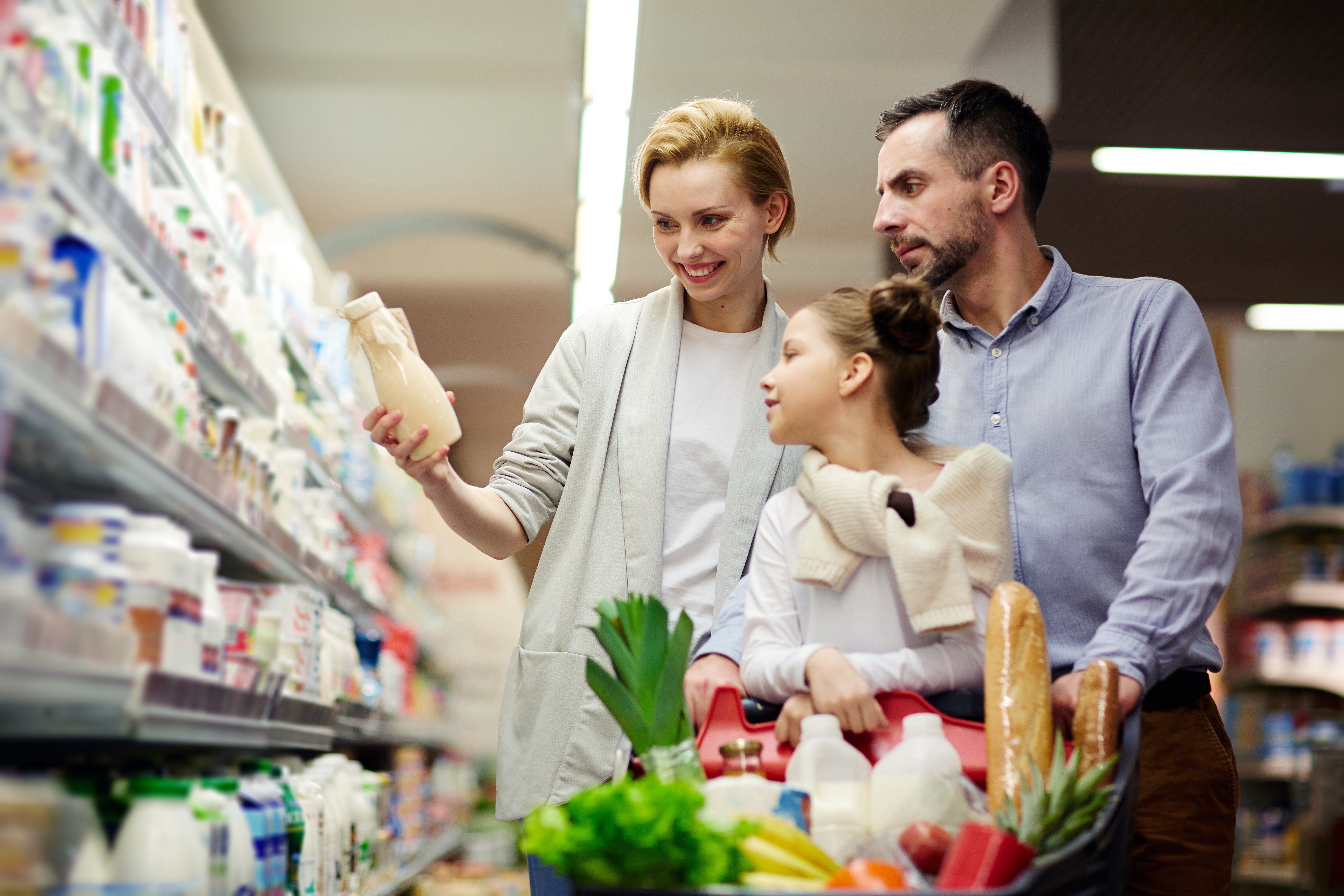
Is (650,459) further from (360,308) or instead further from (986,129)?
(986,129)

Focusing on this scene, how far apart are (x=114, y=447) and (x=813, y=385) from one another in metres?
0.97

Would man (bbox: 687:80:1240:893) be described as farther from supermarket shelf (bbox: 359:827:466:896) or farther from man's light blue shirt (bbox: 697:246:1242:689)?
supermarket shelf (bbox: 359:827:466:896)

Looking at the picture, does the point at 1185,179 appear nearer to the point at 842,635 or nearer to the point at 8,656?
the point at 842,635

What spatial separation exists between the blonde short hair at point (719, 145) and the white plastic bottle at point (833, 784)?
111 centimetres

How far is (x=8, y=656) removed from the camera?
117 centimetres

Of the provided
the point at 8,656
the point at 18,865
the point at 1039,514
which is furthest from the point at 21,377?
the point at 1039,514

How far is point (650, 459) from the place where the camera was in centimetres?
222

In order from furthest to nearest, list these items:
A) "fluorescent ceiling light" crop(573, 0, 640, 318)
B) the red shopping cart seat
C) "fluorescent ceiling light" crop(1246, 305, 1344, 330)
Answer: "fluorescent ceiling light" crop(1246, 305, 1344, 330) → "fluorescent ceiling light" crop(573, 0, 640, 318) → the red shopping cart seat

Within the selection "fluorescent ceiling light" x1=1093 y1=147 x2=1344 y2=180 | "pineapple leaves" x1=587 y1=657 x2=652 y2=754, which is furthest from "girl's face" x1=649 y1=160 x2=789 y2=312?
"fluorescent ceiling light" x1=1093 y1=147 x2=1344 y2=180

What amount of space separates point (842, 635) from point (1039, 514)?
1.62ft

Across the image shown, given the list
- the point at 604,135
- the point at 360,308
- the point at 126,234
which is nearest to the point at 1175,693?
the point at 360,308

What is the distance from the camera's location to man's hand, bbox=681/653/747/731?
68.0 inches

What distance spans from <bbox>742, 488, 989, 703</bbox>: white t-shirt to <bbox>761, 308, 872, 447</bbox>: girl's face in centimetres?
11

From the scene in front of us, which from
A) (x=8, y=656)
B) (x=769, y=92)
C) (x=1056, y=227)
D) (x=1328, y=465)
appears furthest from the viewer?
(x=1056, y=227)
